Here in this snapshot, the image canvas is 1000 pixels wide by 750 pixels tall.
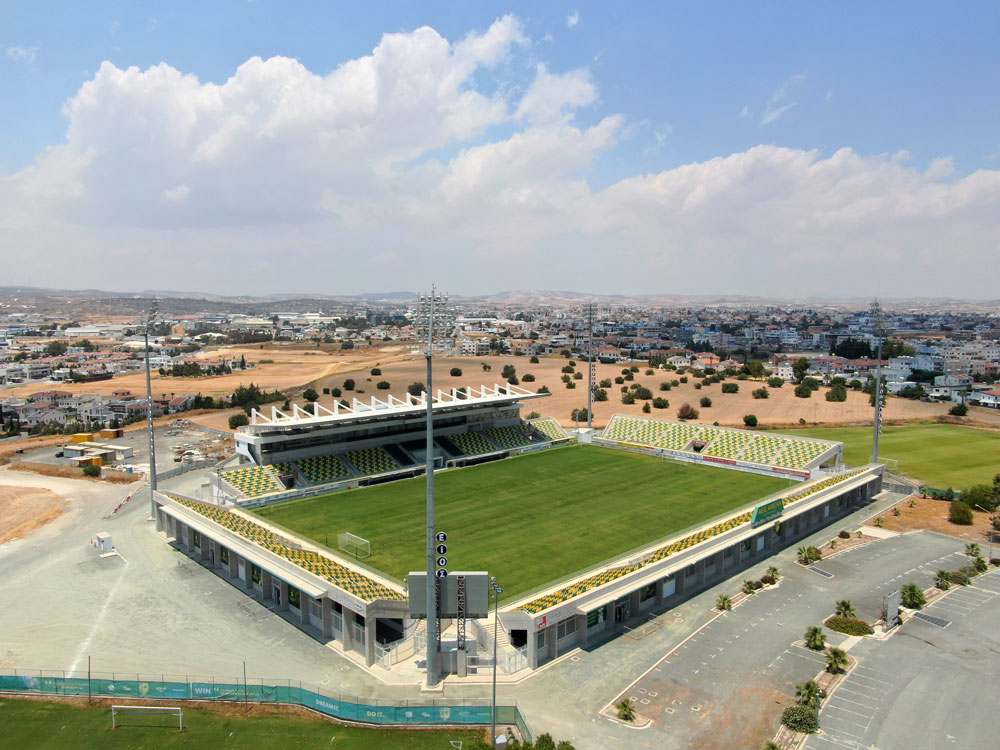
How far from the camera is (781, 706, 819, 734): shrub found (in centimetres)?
2128

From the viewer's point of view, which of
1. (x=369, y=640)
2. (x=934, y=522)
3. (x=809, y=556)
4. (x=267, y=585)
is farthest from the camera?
(x=934, y=522)

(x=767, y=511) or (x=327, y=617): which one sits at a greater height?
(x=767, y=511)

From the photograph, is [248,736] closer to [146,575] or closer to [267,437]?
[146,575]

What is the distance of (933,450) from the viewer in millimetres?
66938

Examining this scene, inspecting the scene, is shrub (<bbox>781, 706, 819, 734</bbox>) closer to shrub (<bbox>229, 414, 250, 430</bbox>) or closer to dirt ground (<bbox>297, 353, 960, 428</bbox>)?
dirt ground (<bbox>297, 353, 960, 428</bbox>)

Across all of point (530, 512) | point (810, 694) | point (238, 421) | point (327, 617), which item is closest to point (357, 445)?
point (530, 512)

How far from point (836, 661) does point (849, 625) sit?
4.42 meters

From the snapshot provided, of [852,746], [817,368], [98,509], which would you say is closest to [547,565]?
[852,746]

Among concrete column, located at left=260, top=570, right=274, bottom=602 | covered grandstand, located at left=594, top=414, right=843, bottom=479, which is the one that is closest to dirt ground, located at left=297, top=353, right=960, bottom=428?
covered grandstand, located at left=594, top=414, right=843, bottom=479

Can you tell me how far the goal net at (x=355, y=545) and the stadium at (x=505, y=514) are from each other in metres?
0.11

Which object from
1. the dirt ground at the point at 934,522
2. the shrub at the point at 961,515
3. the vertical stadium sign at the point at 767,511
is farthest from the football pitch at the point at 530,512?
the shrub at the point at 961,515

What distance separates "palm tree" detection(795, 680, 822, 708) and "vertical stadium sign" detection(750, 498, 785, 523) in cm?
1460

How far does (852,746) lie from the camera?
2064 centimetres

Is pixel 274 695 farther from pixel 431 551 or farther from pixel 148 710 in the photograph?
pixel 431 551
